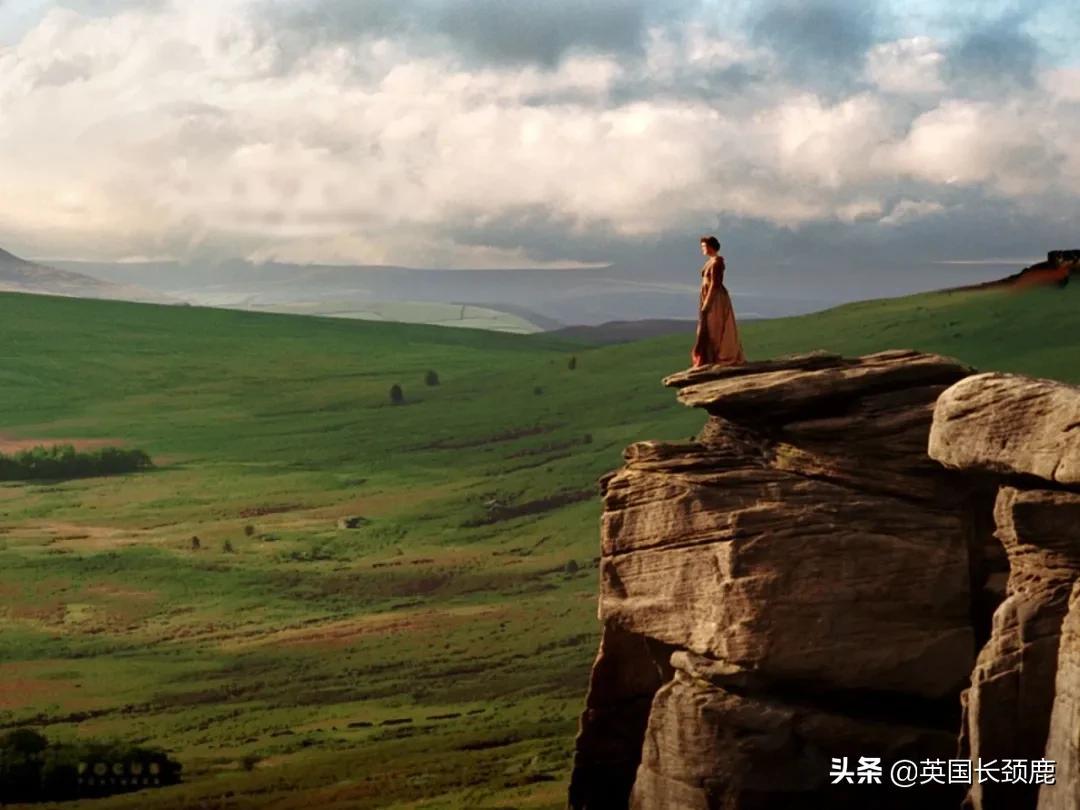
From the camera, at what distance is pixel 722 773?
33.9 meters

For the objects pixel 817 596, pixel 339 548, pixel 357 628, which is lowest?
pixel 357 628

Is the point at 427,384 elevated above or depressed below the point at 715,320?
below

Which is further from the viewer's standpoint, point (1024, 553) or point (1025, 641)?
point (1024, 553)

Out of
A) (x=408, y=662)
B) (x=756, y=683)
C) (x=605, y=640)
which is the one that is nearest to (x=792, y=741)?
(x=756, y=683)

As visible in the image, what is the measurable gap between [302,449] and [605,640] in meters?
115

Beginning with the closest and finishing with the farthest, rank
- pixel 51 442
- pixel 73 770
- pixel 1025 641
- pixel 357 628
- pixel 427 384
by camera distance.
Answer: pixel 1025 641 < pixel 73 770 < pixel 357 628 < pixel 51 442 < pixel 427 384

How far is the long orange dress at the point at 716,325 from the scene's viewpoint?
37.5 m

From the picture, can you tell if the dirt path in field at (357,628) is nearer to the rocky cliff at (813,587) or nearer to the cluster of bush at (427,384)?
the cluster of bush at (427,384)

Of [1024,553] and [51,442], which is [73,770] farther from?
[51,442]

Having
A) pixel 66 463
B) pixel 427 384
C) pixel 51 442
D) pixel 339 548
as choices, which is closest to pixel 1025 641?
pixel 339 548

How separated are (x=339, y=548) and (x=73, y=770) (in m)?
53.3

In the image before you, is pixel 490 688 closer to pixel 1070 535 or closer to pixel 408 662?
pixel 408 662

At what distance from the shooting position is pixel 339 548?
394ft

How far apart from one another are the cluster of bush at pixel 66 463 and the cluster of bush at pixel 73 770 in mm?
71045
